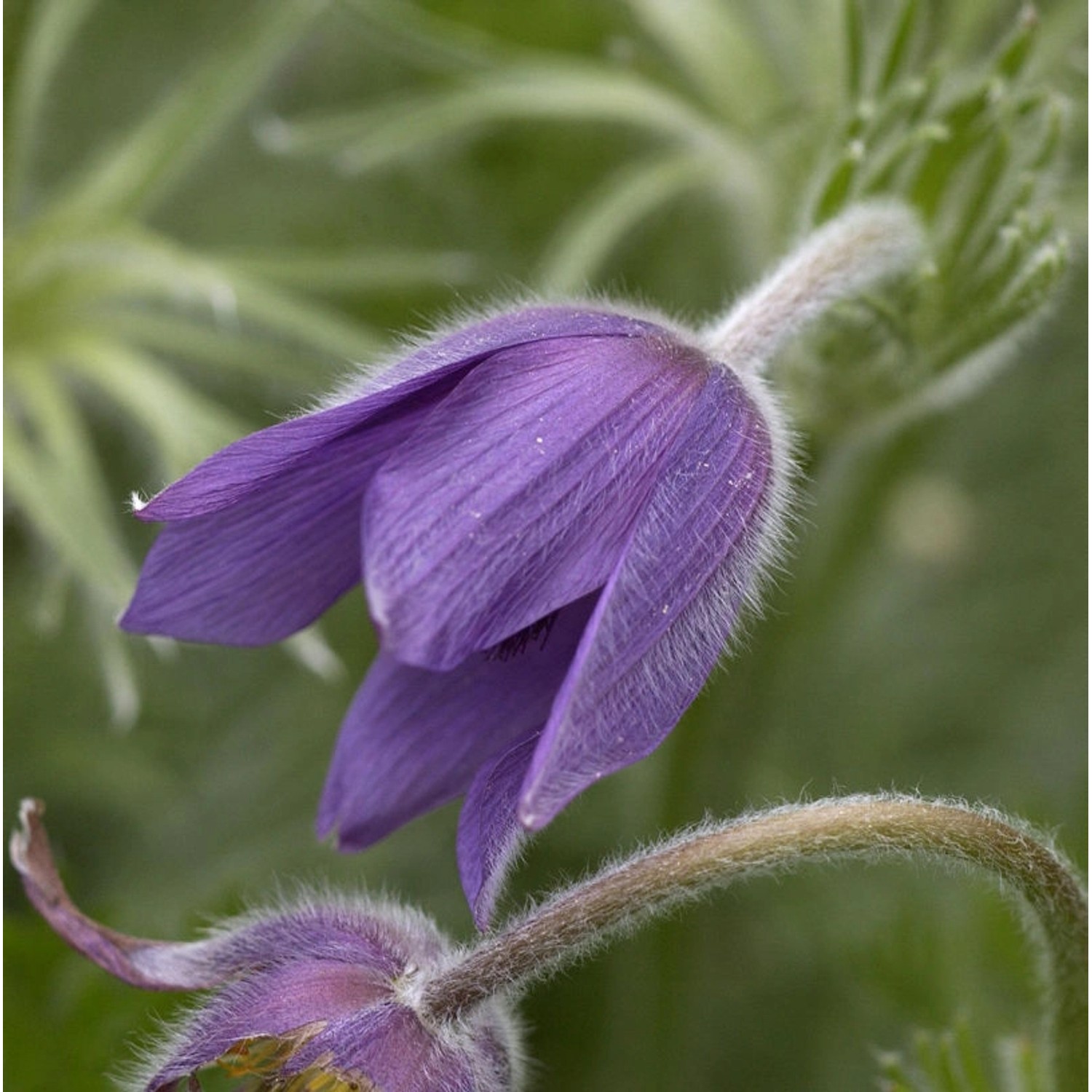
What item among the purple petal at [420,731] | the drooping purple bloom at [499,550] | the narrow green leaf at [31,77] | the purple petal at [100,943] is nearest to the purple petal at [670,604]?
the drooping purple bloom at [499,550]

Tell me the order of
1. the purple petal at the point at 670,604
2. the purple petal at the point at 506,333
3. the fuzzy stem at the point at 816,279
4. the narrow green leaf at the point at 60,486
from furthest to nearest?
the narrow green leaf at the point at 60,486 → the fuzzy stem at the point at 816,279 → the purple petal at the point at 506,333 → the purple petal at the point at 670,604

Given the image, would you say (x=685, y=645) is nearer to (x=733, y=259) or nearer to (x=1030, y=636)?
(x=733, y=259)

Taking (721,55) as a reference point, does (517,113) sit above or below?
below

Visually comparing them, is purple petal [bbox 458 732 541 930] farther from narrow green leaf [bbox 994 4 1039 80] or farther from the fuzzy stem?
narrow green leaf [bbox 994 4 1039 80]

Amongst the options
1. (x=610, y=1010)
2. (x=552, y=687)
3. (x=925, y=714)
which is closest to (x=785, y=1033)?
(x=610, y=1010)

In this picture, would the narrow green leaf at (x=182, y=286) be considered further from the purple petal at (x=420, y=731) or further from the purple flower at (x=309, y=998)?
the purple flower at (x=309, y=998)

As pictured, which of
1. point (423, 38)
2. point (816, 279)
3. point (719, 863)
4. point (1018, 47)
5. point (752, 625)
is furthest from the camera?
point (423, 38)

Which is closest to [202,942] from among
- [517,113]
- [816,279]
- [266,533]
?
[266,533]

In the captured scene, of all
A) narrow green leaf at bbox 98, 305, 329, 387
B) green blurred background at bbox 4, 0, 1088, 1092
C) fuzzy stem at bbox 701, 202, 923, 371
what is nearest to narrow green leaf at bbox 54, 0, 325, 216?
green blurred background at bbox 4, 0, 1088, 1092

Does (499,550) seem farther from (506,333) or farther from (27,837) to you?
(27,837)
